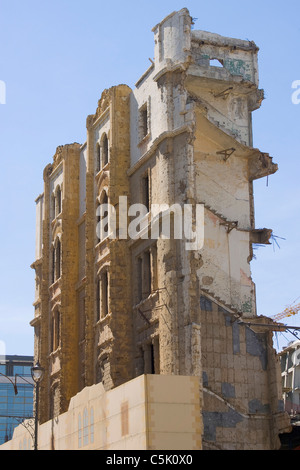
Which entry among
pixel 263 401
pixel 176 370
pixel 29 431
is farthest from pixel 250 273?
pixel 29 431

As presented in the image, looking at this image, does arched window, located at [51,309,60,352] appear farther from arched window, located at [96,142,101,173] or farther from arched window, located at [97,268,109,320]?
arched window, located at [96,142,101,173]

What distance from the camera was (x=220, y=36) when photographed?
40.3 metres

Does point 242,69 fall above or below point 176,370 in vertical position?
above

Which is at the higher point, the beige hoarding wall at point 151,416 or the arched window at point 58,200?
the arched window at point 58,200

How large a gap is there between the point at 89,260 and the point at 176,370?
10.7 m

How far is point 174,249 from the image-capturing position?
3306 centimetres

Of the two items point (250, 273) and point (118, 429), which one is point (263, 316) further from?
point (118, 429)

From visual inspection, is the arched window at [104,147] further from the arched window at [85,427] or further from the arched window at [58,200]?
the arched window at [85,427]

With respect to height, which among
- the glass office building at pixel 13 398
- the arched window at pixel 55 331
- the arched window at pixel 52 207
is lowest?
the arched window at pixel 55 331

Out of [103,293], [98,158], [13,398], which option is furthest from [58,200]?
[13,398]

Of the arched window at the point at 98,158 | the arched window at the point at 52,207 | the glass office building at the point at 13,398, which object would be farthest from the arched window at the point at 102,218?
the glass office building at the point at 13,398

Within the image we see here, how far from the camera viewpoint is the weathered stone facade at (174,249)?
33094 millimetres

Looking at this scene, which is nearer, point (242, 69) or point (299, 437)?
point (299, 437)

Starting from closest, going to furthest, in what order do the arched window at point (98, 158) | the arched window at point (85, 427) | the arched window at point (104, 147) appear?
the arched window at point (85, 427) → the arched window at point (104, 147) → the arched window at point (98, 158)
